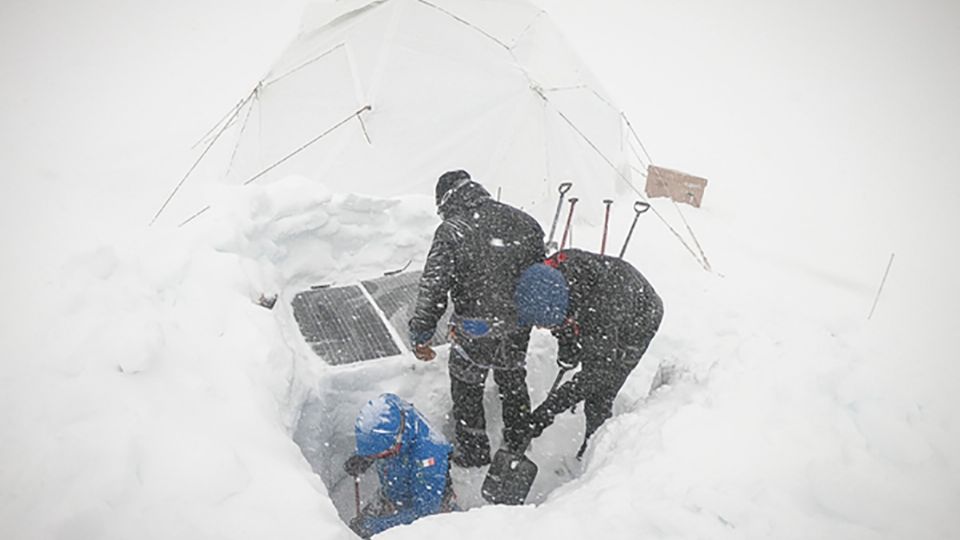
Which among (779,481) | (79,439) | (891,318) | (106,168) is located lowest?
(106,168)

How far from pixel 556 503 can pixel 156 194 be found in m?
6.01

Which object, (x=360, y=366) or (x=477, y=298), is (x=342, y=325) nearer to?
(x=360, y=366)

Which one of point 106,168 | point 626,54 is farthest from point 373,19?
point 626,54

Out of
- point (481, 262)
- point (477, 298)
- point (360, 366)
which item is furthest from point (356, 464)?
point (481, 262)

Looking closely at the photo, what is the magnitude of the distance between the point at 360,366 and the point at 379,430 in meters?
1.00

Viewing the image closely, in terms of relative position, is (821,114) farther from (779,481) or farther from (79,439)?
(79,439)

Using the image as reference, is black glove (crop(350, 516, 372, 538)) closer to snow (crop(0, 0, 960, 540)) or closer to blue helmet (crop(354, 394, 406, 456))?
blue helmet (crop(354, 394, 406, 456))

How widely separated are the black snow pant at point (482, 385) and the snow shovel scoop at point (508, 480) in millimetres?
224

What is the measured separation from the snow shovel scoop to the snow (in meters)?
0.21

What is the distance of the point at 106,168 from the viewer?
22.5 feet

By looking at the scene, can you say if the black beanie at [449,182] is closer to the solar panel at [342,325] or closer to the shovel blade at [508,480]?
the solar panel at [342,325]

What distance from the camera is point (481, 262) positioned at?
125 inches

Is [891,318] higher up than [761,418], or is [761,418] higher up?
[761,418]

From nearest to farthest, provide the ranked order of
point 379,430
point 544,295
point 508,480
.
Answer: point 379,430
point 544,295
point 508,480
